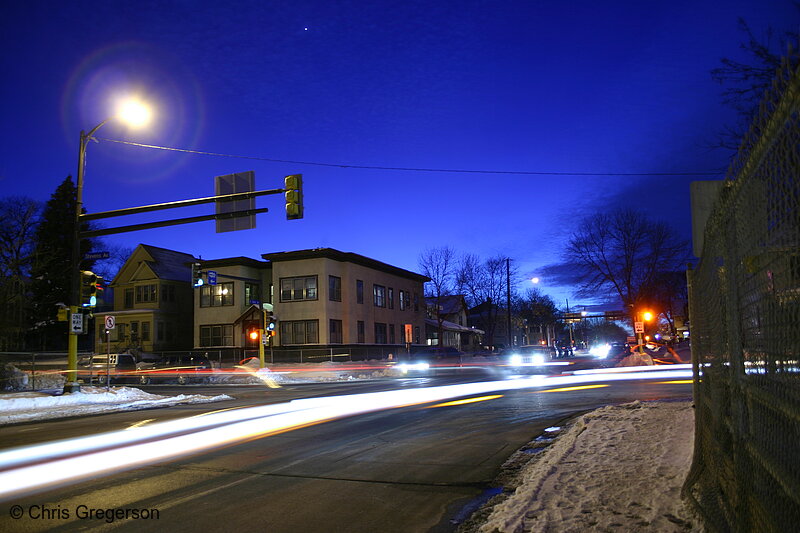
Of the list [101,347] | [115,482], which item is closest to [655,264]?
[115,482]

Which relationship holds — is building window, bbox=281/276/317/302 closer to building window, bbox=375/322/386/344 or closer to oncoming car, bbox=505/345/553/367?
building window, bbox=375/322/386/344

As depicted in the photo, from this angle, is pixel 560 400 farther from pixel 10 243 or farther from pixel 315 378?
pixel 10 243

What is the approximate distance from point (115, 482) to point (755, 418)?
7.18m

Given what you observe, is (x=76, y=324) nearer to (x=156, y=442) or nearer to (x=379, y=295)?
(x=156, y=442)

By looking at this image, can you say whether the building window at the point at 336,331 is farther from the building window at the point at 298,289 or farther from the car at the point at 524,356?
A: the car at the point at 524,356

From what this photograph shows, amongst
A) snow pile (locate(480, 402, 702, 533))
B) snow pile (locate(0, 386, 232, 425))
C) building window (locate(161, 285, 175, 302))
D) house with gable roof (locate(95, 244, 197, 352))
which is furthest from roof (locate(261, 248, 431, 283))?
snow pile (locate(480, 402, 702, 533))

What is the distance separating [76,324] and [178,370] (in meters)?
21.7

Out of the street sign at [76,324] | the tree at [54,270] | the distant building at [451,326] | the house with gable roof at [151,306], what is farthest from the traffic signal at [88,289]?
the distant building at [451,326]

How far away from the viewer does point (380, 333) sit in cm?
5016

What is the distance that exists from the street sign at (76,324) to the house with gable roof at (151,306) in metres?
33.3

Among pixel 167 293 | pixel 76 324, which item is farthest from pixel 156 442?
pixel 167 293

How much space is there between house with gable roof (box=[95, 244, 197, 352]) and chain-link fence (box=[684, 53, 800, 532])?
173 feet

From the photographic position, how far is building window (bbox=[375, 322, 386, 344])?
162ft

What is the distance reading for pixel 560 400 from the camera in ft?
51.0
